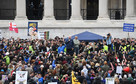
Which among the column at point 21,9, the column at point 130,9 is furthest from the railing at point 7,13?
the column at point 130,9

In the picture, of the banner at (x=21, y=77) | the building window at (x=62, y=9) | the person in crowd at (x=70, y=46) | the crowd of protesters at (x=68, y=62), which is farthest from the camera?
the building window at (x=62, y=9)

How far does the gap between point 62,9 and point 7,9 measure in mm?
6539

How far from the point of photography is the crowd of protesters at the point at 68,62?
974 inches

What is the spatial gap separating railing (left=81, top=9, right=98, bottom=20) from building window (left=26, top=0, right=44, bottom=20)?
4.97m

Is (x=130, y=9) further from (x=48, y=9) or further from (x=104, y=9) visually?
(x=48, y=9)

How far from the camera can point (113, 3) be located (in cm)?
5644

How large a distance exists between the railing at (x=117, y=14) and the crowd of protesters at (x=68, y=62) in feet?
59.1

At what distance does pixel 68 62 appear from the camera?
29672mm

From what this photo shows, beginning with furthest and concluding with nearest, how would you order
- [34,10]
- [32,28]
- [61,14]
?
[61,14], [34,10], [32,28]

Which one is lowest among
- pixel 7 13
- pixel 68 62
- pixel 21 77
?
pixel 21 77

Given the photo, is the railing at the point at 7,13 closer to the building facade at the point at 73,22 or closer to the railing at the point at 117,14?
the building facade at the point at 73,22

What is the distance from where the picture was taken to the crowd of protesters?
974 inches

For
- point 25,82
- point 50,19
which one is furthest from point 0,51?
point 50,19

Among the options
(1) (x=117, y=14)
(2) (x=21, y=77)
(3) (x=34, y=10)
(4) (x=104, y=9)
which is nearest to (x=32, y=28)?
(4) (x=104, y=9)
